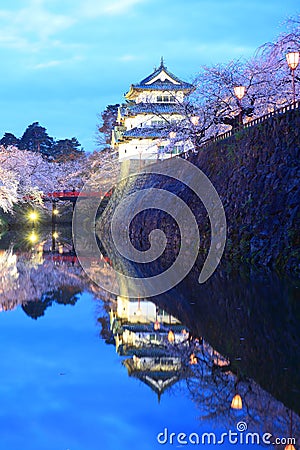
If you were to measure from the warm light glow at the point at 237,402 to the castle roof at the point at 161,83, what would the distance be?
38308 mm

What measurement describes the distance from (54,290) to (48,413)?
7751 mm

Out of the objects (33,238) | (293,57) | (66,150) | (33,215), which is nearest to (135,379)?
(293,57)

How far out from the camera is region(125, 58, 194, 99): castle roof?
1631 inches

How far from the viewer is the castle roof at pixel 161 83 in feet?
136

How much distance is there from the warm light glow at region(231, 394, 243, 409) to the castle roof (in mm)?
38308

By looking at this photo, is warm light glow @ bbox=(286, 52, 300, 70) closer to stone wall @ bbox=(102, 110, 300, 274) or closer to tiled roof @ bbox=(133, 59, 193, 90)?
stone wall @ bbox=(102, 110, 300, 274)

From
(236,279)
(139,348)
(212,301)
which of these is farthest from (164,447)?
(236,279)

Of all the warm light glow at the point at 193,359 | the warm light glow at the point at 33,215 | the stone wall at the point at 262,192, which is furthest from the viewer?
the warm light glow at the point at 33,215

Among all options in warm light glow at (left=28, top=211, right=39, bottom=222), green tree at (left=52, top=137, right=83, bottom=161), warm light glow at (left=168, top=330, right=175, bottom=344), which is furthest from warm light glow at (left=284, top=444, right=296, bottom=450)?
green tree at (left=52, top=137, right=83, bottom=161)

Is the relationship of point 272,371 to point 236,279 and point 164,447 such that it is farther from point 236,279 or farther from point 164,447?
point 236,279

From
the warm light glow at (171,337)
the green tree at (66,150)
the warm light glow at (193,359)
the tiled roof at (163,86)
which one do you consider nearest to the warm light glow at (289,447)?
the warm light glow at (193,359)

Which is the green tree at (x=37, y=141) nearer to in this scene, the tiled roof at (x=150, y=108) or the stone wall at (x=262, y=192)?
the tiled roof at (x=150, y=108)

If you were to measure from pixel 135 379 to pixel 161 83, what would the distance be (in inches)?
1517

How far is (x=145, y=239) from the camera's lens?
26.9 m
